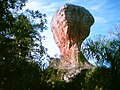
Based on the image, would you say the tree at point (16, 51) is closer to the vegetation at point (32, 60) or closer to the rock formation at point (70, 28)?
the vegetation at point (32, 60)

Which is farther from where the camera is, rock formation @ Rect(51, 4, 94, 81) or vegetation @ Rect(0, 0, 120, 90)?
rock formation @ Rect(51, 4, 94, 81)

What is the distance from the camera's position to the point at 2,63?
1683cm

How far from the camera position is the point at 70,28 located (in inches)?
981

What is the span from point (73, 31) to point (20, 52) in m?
8.09

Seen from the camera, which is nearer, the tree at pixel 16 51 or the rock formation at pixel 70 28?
the tree at pixel 16 51

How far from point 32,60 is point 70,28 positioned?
6.85 metres

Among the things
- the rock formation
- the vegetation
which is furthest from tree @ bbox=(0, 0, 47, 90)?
the rock formation

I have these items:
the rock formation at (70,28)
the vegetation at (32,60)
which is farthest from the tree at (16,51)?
the rock formation at (70,28)

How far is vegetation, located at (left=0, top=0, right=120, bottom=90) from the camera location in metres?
17.4

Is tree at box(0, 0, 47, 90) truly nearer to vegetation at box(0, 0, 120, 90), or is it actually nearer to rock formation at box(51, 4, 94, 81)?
vegetation at box(0, 0, 120, 90)

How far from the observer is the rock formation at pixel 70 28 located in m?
24.7

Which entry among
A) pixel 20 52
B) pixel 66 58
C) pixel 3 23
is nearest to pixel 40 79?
pixel 20 52

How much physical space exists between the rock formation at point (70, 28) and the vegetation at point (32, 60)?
5.93 ft

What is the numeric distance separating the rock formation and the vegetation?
181 cm
